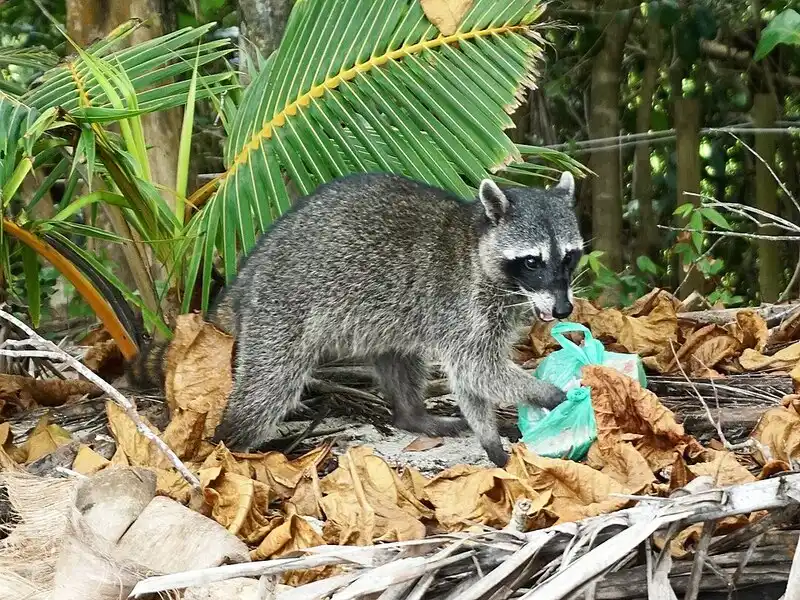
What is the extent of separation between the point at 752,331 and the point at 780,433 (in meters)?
1.22

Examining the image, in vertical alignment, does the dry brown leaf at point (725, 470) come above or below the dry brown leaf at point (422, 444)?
above

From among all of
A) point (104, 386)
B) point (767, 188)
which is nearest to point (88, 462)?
point (104, 386)

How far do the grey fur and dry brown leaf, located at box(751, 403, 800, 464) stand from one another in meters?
0.85

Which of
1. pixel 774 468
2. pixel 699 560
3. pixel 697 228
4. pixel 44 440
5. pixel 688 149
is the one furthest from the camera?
pixel 688 149

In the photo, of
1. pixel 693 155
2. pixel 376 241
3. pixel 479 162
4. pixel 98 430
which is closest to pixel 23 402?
pixel 98 430

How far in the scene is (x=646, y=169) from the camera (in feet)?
25.0

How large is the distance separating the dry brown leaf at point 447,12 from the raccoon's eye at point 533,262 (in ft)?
3.19

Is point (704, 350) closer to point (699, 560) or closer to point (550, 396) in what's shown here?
point (550, 396)

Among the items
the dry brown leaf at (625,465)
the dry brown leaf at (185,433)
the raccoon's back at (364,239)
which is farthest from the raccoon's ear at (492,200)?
the dry brown leaf at (185,433)

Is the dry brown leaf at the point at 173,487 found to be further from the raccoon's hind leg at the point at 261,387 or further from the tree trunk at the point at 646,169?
the tree trunk at the point at 646,169

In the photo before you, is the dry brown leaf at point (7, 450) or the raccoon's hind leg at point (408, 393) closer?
the dry brown leaf at point (7, 450)

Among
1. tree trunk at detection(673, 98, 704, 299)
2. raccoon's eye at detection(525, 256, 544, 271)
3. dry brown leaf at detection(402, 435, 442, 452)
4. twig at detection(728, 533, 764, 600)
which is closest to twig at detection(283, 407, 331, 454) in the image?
dry brown leaf at detection(402, 435, 442, 452)

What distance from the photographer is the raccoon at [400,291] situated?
350 centimetres

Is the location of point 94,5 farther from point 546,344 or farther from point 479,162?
point 546,344
